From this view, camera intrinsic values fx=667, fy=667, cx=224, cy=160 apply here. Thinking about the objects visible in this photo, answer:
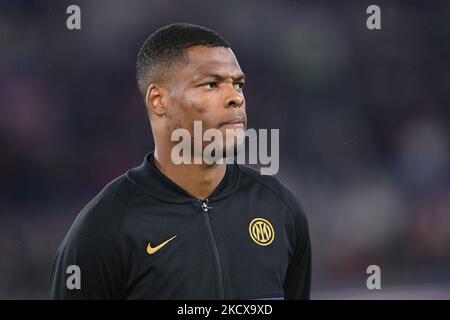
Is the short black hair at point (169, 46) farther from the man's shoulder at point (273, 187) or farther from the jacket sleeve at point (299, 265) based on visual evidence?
the jacket sleeve at point (299, 265)

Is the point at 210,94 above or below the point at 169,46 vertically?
below

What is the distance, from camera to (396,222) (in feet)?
25.3

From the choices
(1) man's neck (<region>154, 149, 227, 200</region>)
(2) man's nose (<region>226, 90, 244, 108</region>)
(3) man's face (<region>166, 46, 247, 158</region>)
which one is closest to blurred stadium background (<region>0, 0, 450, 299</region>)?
(1) man's neck (<region>154, 149, 227, 200</region>)

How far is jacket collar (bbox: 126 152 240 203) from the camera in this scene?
271 cm

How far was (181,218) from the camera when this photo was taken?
268 cm

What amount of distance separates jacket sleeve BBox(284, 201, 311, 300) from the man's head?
589mm

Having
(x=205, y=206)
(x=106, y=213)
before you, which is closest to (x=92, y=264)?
(x=106, y=213)

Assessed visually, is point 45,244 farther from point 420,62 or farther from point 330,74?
point 420,62

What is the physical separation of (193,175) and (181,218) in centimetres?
18

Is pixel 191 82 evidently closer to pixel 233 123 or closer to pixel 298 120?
pixel 233 123

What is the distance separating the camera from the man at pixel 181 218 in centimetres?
255

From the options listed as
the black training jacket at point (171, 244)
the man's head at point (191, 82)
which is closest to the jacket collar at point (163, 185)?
the black training jacket at point (171, 244)

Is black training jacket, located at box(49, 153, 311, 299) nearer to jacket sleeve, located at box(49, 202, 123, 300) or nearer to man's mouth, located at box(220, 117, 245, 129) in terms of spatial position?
jacket sleeve, located at box(49, 202, 123, 300)
